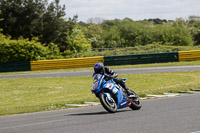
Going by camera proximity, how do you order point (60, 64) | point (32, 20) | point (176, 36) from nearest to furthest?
point (60, 64) → point (32, 20) → point (176, 36)

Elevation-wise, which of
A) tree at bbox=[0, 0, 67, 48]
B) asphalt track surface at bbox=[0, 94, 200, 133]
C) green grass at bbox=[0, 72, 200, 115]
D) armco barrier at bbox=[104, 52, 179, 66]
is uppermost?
tree at bbox=[0, 0, 67, 48]

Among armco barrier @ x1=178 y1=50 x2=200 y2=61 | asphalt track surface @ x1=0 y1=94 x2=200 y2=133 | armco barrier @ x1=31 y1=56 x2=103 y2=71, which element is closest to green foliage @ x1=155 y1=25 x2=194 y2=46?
armco barrier @ x1=31 y1=56 x2=103 y2=71

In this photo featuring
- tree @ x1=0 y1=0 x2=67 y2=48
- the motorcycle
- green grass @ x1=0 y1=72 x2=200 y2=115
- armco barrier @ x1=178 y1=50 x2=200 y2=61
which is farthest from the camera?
tree @ x1=0 y1=0 x2=67 y2=48

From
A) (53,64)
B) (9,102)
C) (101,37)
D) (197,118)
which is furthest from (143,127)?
(101,37)

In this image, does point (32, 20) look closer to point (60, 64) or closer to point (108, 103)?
point (60, 64)

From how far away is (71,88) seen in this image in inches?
909

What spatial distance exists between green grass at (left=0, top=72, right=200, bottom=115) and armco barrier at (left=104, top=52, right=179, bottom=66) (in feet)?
32.5

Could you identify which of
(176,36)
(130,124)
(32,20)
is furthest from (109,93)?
(176,36)

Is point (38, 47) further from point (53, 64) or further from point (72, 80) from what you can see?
point (72, 80)

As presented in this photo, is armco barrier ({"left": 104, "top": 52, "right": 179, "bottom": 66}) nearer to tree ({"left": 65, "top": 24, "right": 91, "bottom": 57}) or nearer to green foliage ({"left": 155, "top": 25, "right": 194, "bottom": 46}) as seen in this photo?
tree ({"left": 65, "top": 24, "right": 91, "bottom": 57})

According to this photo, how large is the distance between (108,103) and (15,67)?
3200 centimetres

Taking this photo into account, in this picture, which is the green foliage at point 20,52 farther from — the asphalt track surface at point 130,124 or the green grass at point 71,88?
the asphalt track surface at point 130,124

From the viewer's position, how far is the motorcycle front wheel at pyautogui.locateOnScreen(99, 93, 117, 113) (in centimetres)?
1061

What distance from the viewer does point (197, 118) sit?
8.71m
